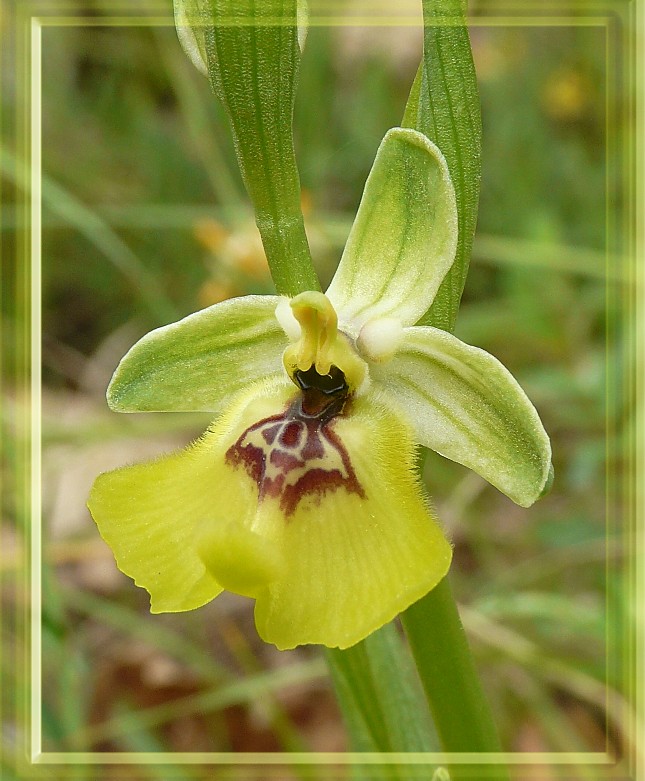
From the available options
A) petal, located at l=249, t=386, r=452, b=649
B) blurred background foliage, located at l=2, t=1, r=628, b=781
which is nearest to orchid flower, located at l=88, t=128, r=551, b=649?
petal, located at l=249, t=386, r=452, b=649

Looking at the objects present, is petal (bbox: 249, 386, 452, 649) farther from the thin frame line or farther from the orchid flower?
the thin frame line

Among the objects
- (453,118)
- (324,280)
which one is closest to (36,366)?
(453,118)

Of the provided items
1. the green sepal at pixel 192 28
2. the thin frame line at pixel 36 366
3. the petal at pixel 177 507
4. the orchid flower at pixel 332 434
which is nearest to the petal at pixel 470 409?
the orchid flower at pixel 332 434

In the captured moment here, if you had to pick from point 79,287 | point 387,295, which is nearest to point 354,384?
point 387,295

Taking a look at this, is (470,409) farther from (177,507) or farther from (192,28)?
(192,28)

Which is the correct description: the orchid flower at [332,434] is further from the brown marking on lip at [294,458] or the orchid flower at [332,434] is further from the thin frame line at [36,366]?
the thin frame line at [36,366]
